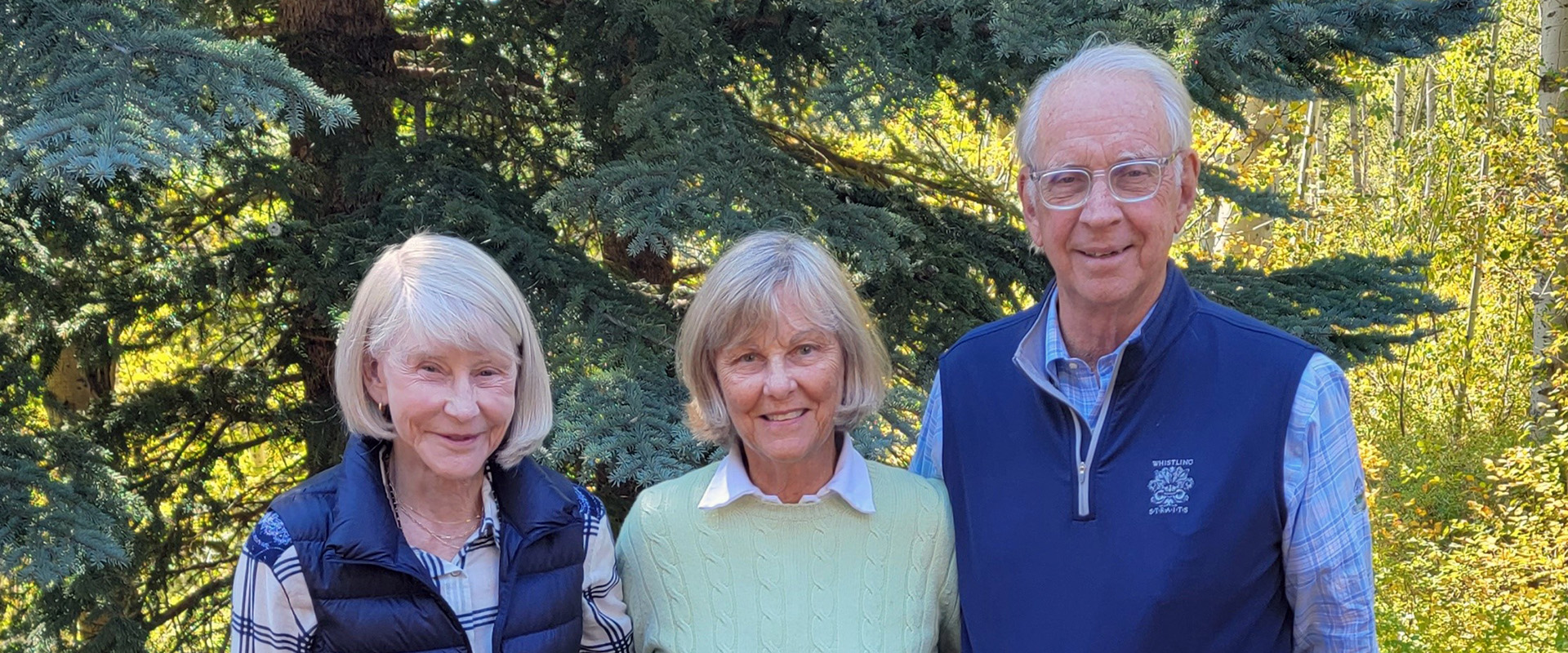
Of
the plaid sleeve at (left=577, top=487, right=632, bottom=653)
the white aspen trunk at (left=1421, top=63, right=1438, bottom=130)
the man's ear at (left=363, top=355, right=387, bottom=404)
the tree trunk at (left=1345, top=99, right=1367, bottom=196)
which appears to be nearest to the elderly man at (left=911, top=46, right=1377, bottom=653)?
the plaid sleeve at (left=577, top=487, right=632, bottom=653)

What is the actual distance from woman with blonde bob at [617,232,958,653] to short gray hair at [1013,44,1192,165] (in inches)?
18.4

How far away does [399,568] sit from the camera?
2.07 metres

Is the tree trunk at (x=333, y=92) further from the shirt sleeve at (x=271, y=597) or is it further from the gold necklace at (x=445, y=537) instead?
the shirt sleeve at (x=271, y=597)

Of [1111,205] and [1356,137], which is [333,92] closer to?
[1111,205]

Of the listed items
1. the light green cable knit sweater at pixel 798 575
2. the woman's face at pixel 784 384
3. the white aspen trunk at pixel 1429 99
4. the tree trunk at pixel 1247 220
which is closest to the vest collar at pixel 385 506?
the light green cable knit sweater at pixel 798 575

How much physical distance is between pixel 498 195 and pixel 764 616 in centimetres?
251

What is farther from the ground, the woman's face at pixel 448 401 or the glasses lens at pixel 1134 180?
the glasses lens at pixel 1134 180

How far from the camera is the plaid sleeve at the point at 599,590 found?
2340mm

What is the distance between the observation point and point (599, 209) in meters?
3.46

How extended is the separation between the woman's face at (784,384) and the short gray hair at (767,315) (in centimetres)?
2

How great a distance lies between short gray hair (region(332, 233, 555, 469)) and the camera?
2158 mm

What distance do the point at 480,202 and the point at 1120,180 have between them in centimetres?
269

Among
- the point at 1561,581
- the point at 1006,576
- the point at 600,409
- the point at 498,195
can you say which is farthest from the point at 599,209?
the point at 1561,581

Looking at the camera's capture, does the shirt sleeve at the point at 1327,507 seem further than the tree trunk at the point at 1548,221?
No
